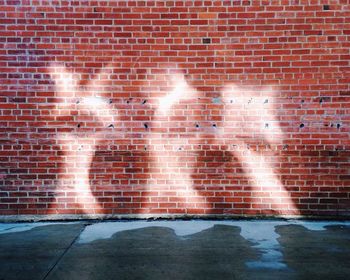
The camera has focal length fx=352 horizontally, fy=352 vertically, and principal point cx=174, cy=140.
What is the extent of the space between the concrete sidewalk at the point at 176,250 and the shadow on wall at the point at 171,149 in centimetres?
29

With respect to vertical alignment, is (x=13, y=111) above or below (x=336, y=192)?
above

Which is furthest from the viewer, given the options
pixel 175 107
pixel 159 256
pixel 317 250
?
pixel 175 107

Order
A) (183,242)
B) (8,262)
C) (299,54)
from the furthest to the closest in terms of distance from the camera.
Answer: (299,54), (183,242), (8,262)

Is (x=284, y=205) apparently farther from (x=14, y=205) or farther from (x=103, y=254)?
(x=14, y=205)

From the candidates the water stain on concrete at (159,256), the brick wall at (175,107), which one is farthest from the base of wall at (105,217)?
the water stain on concrete at (159,256)

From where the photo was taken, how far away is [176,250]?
3.34 meters

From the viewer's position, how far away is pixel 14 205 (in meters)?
4.37

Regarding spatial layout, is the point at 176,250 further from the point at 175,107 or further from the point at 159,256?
the point at 175,107

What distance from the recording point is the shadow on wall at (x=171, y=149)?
14.2 ft

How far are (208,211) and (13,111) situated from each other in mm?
2693

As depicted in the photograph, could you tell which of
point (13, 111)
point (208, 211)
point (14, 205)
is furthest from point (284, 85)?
point (14, 205)

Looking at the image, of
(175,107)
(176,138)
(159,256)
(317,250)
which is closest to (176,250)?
(159,256)

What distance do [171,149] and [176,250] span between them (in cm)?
138

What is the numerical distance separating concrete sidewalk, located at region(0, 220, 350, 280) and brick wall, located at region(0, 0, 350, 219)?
327mm
